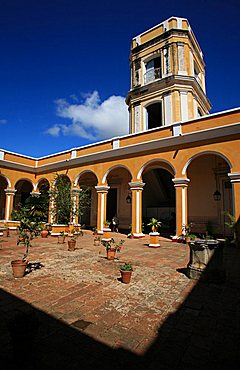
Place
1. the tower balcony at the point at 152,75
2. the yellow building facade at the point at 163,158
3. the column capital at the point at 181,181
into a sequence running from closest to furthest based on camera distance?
1. the yellow building facade at the point at 163,158
2. the column capital at the point at 181,181
3. the tower balcony at the point at 152,75

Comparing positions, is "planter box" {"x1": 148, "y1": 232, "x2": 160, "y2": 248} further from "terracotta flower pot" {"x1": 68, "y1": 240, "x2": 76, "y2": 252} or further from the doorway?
the doorway

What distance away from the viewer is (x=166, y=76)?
15000 mm

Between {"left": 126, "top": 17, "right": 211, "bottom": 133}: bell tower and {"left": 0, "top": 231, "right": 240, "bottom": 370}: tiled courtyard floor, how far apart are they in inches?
486

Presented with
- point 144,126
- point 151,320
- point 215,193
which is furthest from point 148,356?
point 144,126

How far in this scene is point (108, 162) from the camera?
13375 millimetres

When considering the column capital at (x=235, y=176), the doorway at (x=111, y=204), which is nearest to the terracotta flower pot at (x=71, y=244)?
→ the column capital at (x=235, y=176)

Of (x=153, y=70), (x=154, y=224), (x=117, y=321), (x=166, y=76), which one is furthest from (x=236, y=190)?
(x=153, y=70)

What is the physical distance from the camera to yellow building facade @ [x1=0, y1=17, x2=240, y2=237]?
10234 mm

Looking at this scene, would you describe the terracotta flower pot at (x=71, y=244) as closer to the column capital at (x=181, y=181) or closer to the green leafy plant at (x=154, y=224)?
the green leafy plant at (x=154, y=224)

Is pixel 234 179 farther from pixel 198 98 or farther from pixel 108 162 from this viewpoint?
pixel 198 98

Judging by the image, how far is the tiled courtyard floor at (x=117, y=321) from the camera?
6.66 ft

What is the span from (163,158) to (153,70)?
29.8 feet

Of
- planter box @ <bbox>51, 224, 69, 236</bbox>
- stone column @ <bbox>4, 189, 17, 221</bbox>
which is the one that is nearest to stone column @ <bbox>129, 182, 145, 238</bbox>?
planter box @ <bbox>51, 224, 69, 236</bbox>

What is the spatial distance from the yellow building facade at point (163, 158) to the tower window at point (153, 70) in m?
0.08
